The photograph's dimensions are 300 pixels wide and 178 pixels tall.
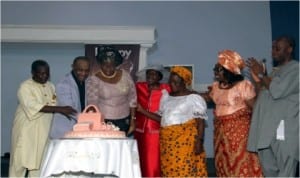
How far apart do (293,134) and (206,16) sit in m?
2.92

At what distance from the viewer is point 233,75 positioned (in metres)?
3.82

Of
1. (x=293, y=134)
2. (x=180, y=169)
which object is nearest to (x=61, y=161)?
(x=180, y=169)

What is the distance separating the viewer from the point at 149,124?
4.45 meters

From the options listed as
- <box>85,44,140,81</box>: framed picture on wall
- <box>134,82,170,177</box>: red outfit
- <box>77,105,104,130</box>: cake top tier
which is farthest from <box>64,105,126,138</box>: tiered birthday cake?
<box>85,44,140,81</box>: framed picture on wall

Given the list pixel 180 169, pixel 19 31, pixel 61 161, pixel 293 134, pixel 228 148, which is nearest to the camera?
pixel 61 161

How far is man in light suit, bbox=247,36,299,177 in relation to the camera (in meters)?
3.46

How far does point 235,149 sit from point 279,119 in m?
0.44

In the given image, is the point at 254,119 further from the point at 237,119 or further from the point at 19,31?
the point at 19,31

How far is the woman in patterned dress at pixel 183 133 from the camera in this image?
3938 mm

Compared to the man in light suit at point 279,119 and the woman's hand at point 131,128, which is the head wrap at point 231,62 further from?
the woman's hand at point 131,128

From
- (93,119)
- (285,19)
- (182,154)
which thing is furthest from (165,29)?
(93,119)

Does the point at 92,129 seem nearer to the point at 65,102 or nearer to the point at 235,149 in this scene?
the point at 65,102

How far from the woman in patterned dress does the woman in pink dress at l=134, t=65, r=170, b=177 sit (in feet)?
1.06

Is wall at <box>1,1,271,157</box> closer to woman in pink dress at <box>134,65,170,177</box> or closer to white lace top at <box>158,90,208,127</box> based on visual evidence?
woman in pink dress at <box>134,65,170,177</box>
